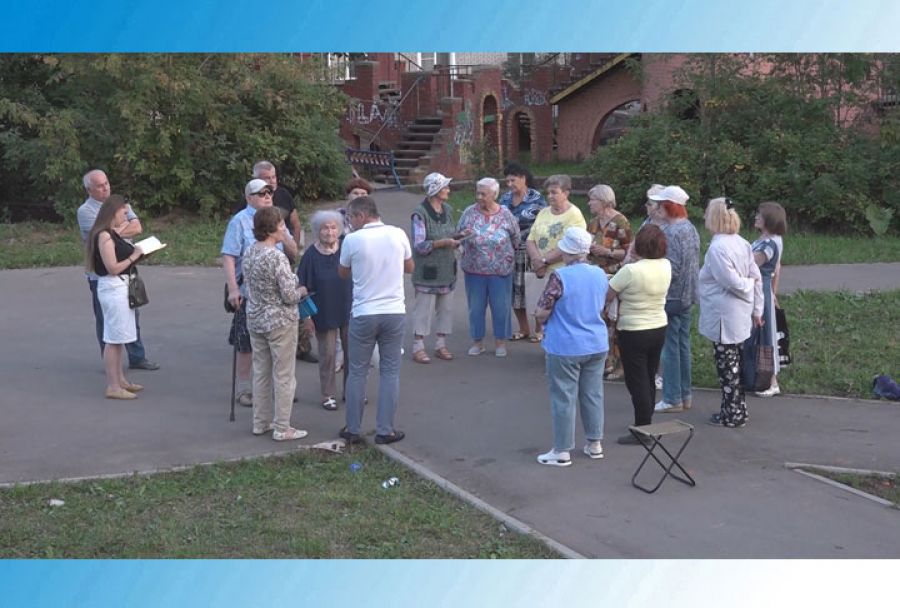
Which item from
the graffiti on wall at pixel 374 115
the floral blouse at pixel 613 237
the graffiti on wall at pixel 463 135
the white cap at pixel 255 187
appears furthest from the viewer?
the graffiti on wall at pixel 374 115

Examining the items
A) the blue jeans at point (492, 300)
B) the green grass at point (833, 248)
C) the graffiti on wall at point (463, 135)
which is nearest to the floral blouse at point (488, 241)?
the blue jeans at point (492, 300)

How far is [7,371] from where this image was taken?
34.1ft

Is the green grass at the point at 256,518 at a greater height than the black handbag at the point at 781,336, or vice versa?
the black handbag at the point at 781,336

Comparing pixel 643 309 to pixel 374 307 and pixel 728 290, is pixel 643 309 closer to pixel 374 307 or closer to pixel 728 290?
pixel 728 290

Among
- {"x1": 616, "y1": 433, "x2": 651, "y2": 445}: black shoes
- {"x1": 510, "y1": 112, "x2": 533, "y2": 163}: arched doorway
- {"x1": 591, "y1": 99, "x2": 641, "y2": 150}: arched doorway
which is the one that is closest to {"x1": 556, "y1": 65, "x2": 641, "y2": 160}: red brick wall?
{"x1": 510, "y1": 112, "x2": 533, "y2": 163}: arched doorway

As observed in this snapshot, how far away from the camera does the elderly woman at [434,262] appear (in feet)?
33.1

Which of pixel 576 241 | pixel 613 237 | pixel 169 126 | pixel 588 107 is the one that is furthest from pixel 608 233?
pixel 588 107

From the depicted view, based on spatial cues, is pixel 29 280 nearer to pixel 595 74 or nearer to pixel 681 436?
pixel 681 436

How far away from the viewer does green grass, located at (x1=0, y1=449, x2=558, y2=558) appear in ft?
20.4

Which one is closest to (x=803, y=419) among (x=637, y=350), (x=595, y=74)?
(x=637, y=350)

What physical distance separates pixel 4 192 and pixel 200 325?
39.2 feet

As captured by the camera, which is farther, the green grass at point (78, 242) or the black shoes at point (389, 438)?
the green grass at point (78, 242)

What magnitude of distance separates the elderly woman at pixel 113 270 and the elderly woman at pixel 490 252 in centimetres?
300

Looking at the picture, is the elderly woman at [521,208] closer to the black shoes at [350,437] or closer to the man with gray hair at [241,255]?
the man with gray hair at [241,255]
